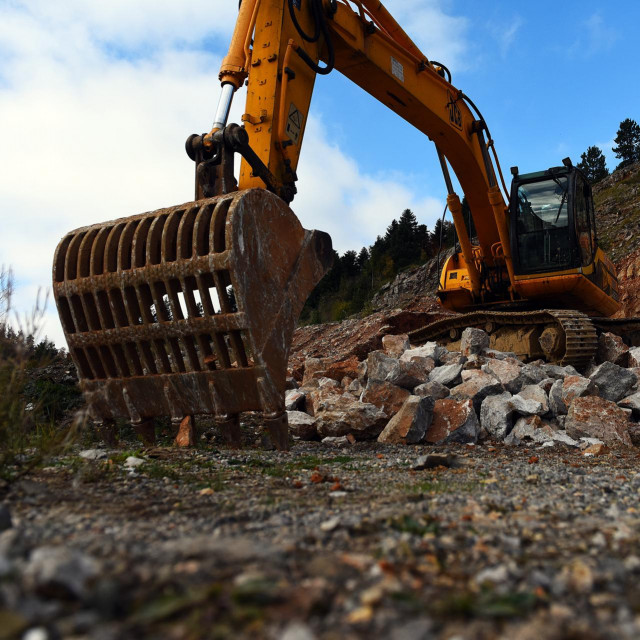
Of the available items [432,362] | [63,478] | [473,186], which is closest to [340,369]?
[432,362]

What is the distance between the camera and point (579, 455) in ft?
20.1

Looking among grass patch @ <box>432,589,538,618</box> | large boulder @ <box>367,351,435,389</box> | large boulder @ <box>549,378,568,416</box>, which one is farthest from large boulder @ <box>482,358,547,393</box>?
grass patch @ <box>432,589,538,618</box>

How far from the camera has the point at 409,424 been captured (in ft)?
21.7

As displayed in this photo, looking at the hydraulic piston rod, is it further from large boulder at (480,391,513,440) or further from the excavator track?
the excavator track

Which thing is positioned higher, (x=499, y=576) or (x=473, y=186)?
(x=473, y=186)

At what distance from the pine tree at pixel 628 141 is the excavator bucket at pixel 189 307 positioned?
6262cm

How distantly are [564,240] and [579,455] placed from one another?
5288 mm

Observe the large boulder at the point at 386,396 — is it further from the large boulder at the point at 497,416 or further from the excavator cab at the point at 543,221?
the excavator cab at the point at 543,221

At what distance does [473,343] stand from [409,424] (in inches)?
146


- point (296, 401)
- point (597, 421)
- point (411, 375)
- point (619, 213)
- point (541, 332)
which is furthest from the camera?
point (619, 213)

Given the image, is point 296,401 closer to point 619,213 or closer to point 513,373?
point 513,373

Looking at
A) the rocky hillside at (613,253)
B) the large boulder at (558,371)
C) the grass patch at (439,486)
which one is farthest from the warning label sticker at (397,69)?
the rocky hillside at (613,253)

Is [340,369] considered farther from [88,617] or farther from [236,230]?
[88,617]

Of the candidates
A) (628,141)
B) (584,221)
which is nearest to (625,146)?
(628,141)
